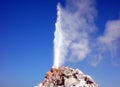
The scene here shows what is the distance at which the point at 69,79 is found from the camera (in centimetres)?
11812

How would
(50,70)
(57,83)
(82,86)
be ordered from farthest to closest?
(50,70), (57,83), (82,86)

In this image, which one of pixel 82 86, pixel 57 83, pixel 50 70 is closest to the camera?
pixel 82 86

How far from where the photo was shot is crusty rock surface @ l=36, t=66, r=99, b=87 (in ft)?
381

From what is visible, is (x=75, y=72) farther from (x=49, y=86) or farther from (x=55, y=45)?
(x=55, y=45)

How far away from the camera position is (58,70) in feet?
415

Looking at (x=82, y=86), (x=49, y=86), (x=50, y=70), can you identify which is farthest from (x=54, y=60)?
(x=82, y=86)

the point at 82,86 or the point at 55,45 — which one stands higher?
the point at 55,45

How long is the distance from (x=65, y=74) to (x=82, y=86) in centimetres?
945

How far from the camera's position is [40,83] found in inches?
5069

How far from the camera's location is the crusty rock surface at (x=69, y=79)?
381 feet

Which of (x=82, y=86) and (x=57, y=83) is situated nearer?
(x=82, y=86)

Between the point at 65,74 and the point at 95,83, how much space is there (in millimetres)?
11170

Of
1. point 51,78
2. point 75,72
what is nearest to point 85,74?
point 75,72

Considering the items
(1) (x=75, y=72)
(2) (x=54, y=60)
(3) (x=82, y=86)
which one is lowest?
(3) (x=82, y=86)
